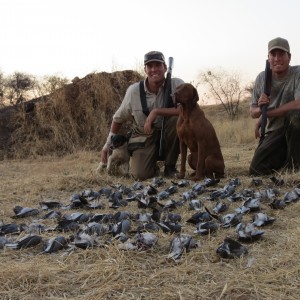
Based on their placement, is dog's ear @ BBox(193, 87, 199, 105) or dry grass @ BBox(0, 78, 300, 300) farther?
dog's ear @ BBox(193, 87, 199, 105)

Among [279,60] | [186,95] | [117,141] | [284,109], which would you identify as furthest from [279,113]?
[117,141]

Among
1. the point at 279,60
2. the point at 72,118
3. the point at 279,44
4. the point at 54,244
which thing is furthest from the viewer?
the point at 72,118

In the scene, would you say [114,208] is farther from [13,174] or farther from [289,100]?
[13,174]

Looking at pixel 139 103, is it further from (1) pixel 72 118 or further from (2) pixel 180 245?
(1) pixel 72 118

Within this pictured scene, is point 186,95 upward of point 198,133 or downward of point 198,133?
upward

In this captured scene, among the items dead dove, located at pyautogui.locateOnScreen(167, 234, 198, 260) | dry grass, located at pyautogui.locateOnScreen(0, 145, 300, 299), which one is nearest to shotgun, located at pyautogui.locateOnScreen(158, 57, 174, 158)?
dry grass, located at pyautogui.locateOnScreen(0, 145, 300, 299)

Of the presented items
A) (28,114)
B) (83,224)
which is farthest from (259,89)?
(28,114)

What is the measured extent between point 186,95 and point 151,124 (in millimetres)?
839

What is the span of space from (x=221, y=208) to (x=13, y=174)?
5433 mm

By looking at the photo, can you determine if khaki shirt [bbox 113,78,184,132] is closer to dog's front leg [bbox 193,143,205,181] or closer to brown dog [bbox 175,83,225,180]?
brown dog [bbox 175,83,225,180]

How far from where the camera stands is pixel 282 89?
6.23 m

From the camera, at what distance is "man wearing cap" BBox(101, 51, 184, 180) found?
670 cm

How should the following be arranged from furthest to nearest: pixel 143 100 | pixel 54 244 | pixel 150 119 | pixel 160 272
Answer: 1. pixel 143 100
2. pixel 150 119
3. pixel 54 244
4. pixel 160 272

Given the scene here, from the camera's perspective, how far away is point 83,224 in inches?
Answer: 152
